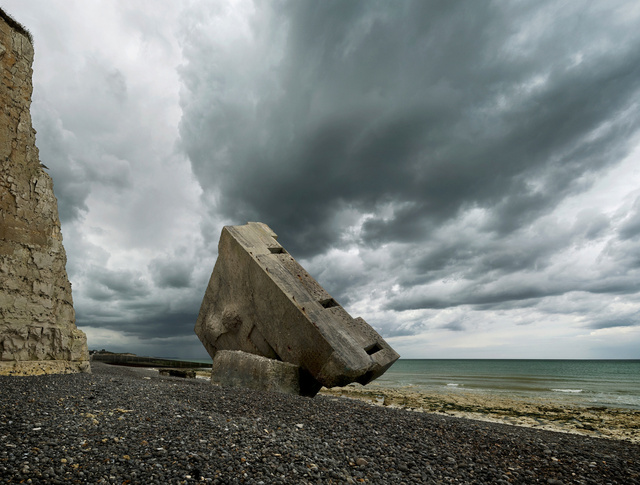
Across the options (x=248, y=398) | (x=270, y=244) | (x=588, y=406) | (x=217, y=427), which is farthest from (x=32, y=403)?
(x=588, y=406)

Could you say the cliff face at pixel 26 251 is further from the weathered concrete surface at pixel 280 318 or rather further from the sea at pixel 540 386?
the sea at pixel 540 386

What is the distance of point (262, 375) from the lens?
20.0 feet

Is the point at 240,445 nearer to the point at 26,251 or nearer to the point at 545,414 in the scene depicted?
the point at 26,251

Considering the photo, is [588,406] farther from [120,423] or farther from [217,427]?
[120,423]

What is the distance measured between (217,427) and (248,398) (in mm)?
1411

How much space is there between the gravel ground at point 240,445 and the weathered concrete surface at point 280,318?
45.5 inches

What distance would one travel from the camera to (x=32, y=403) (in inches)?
142

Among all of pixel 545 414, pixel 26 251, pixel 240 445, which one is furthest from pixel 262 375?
pixel 545 414

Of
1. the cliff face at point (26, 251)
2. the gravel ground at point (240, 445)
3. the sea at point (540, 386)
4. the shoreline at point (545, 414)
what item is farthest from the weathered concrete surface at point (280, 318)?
the sea at point (540, 386)

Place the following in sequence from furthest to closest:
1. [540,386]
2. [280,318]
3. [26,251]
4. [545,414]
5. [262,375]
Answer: [540,386]
[545,414]
[280,318]
[262,375]
[26,251]

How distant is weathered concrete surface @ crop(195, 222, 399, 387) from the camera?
5.99m

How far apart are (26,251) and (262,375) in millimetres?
4485

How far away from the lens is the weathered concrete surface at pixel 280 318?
5.99m

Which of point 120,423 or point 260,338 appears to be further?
point 260,338
